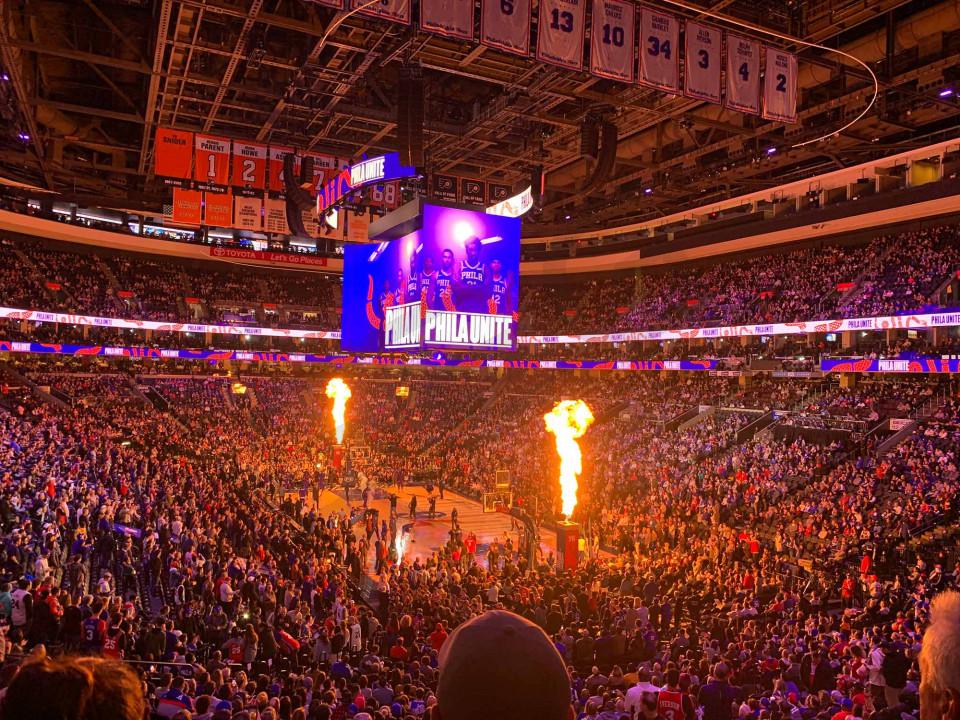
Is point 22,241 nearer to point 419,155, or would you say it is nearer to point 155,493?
point 155,493

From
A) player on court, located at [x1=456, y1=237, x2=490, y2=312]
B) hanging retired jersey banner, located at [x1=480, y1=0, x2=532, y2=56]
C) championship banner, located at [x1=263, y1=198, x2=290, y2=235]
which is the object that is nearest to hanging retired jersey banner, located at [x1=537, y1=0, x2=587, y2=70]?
hanging retired jersey banner, located at [x1=480, y1=0, x2=532, y2=56]

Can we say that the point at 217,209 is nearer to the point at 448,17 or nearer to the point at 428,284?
the point at 428,284

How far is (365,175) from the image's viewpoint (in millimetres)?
18641

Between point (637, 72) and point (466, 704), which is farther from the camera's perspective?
point (637, 72)

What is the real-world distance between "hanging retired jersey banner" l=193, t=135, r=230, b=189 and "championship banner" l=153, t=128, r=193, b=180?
24 cm

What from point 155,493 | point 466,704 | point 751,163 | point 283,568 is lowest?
point 283,568

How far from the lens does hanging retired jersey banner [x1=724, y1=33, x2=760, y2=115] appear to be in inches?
570

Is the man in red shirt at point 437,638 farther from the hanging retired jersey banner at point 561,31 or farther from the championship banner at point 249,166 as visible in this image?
the championship banner at point 249,166

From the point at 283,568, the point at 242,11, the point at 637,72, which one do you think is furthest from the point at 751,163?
the point at 283,568

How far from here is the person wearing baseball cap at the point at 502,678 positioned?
1561mm

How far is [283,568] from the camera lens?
16.7 m

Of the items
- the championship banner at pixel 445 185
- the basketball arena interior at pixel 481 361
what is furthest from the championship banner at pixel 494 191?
the championship banner at pixel 445 185

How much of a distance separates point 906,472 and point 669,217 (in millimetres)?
22992

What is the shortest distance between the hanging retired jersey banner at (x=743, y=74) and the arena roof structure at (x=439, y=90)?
378mm
